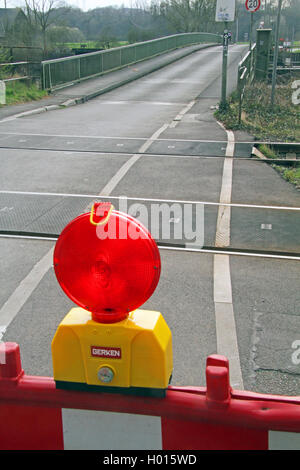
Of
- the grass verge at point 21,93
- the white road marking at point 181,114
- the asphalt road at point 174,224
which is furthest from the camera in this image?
the grass verge at point 21,93

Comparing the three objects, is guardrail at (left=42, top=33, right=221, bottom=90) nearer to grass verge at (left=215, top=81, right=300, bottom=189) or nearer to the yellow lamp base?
grass verge at (left=215, top=81, right=300, bottom=189)

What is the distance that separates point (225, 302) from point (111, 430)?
3.70 m

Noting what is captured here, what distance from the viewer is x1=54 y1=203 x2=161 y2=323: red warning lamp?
6.03 ft

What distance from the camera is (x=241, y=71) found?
19.1 m

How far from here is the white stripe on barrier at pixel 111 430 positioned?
1939 millimetres

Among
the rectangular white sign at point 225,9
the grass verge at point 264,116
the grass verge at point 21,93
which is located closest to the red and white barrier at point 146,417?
the grass verge at point 264,116

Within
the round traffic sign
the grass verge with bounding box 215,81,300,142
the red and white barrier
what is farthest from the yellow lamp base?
the round traffic sign

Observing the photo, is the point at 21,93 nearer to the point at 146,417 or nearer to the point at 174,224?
the point at 174,224

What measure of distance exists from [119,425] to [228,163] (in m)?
10.4

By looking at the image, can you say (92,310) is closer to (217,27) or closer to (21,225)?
(21,225)

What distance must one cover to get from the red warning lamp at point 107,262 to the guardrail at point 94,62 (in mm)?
24255

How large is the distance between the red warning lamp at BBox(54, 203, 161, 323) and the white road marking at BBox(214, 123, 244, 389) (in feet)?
8.02

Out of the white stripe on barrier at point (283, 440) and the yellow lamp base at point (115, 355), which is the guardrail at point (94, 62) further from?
the white stripe on barrier at point (283, 440)
